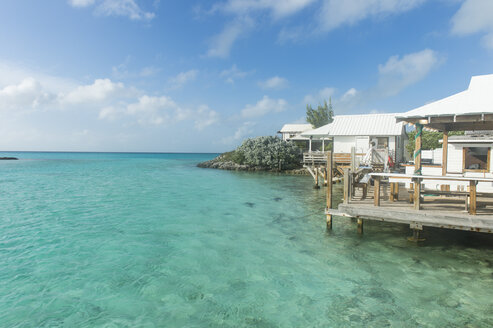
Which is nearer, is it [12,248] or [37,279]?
[37,279]

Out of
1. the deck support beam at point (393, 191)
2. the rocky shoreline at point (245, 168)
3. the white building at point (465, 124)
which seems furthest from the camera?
the rocky shoreline at point (245, 168)

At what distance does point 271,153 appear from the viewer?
133 feet

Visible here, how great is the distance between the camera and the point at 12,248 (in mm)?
9477

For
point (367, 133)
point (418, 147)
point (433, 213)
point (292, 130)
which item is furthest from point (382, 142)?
point (292, 130)

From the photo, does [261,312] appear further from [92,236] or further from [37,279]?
[92,236]

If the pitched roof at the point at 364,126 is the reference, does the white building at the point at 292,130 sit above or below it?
above

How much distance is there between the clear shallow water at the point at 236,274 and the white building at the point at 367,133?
19.5 meters

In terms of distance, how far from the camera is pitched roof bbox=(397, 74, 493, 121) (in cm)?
760

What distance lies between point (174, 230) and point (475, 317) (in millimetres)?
9648

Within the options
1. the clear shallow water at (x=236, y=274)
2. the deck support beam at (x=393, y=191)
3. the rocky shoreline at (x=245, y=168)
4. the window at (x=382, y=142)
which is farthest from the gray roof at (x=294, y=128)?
the deck support beam at (x=393, y=191)

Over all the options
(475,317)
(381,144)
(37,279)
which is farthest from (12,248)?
(381,144)

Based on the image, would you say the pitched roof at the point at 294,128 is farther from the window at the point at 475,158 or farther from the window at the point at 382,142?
the window at the point at 475,158

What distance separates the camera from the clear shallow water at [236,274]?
18.4ft

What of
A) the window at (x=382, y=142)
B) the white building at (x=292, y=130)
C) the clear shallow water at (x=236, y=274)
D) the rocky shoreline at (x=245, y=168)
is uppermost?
the white building at (x=292, y=130)
